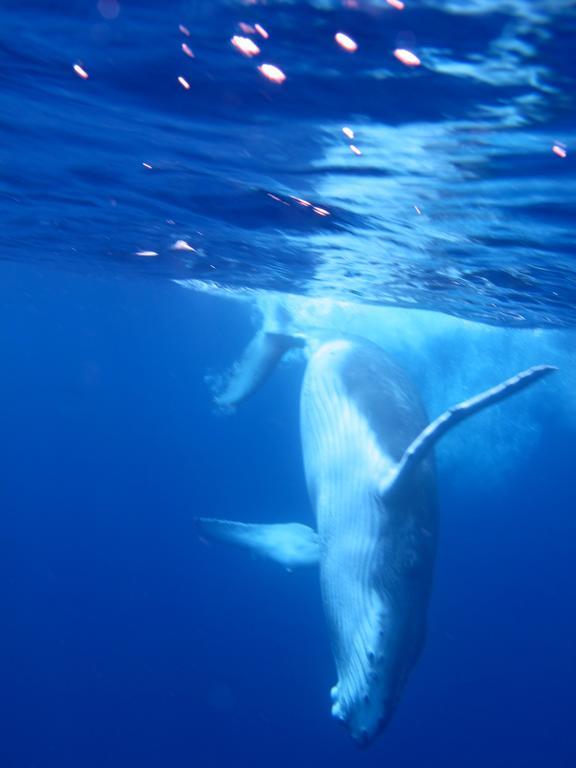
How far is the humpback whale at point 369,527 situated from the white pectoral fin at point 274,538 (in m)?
0.02

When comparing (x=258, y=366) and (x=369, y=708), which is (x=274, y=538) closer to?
(x=369, y=708)

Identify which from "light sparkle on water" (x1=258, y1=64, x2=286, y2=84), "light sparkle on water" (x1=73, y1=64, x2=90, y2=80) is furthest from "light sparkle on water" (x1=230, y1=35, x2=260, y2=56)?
"light sparkle on water" (x1=73, y1=64, x2=90, y2=80)

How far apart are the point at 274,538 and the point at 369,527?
11.1 feet

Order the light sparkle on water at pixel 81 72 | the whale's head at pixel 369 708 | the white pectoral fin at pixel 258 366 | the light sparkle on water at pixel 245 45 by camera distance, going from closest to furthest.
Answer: the whale's head at pixel 369 708 < the light sparkle on water at pixel 245 45 < the light sparkle on water at pixel 81 72 < the white pectoral fin at pixel 258 366

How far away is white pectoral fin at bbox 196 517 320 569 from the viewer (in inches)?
403

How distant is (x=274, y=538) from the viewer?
10.8 meters

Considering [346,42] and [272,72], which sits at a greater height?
[346,42]

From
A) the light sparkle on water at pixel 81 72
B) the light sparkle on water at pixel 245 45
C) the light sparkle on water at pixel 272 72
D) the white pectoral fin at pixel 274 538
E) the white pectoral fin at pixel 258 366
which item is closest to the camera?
the light sparkle on water at pixel 245 45

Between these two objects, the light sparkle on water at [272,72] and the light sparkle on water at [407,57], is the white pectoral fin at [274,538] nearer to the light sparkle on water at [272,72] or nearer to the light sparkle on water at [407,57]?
Answer: the light sparkle on water at [272,72]

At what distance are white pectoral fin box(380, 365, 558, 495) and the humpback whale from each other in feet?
0.04

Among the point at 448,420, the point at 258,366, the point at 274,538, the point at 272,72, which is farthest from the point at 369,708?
the point at 258,366

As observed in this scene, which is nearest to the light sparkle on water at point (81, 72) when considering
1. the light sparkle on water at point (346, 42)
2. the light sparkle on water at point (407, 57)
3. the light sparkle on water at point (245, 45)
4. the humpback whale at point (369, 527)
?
the light sparkle on water at point (245, 45)

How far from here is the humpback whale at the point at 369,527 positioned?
22.2ft

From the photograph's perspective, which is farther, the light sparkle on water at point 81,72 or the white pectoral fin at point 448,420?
the light sparkle on water at point 81,72
